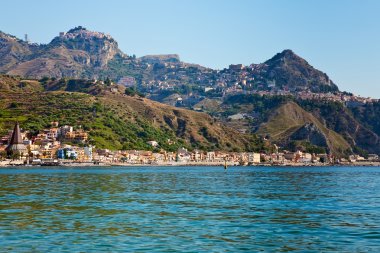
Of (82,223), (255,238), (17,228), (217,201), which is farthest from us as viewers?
(217,201)

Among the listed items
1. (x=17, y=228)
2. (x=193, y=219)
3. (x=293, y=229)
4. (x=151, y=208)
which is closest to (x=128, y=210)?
(x=151, y=208)

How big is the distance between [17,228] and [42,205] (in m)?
15.2

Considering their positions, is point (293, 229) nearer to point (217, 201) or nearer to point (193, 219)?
point (193, 219)

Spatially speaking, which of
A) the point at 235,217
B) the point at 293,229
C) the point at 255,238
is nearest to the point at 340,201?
the point at 235,217

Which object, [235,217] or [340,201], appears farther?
[340,201]

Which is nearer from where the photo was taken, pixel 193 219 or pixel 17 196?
pixel 193 219

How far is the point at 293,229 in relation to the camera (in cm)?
3578

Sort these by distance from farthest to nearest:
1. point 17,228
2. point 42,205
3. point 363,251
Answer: point 42,205 → point 17,228 → point 363,251

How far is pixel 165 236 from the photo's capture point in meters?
32.4

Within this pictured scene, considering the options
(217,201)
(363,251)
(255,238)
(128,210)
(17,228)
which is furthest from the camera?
(217,201)

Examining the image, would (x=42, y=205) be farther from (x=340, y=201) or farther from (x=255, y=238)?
(x=340, y=201)

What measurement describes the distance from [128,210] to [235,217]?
31.0 ft

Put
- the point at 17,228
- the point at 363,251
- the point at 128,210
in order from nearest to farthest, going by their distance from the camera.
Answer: the point at 363,251
the point at 17,228
the point at 128,210

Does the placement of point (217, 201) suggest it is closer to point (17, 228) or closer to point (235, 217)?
point (235, 217)
